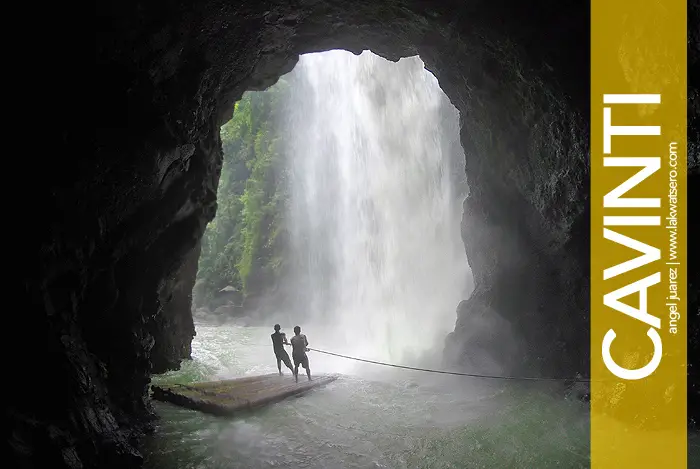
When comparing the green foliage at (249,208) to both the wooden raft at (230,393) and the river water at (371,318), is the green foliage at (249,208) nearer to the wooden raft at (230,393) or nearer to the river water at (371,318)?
the river water at (371,318)

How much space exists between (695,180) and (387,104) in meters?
18.6

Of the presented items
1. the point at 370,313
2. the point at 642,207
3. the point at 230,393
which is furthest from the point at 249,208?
the point at 642,207

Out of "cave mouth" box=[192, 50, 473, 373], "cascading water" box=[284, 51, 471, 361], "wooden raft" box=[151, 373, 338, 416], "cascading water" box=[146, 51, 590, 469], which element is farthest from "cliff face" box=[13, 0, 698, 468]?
"cascading water" box=[284, 51, 471, 361]

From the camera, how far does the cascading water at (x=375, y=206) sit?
794 inches

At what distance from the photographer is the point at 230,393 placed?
28.6 ft

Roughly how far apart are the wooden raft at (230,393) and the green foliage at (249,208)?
19603mm

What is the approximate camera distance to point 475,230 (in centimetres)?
1276

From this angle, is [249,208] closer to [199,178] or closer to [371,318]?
[371,318]

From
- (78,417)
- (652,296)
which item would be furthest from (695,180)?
(78,417)

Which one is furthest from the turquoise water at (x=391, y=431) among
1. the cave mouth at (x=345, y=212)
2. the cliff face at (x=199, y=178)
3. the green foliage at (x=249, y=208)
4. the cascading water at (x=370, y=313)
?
the green foliage at (x=249, y=208)

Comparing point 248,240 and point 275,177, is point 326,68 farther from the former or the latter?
point 248,240

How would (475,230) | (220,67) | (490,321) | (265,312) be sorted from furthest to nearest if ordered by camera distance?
(265,312) < (475,230) < (490,321) < (220,67)

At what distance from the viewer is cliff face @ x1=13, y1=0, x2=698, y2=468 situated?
5203 mm

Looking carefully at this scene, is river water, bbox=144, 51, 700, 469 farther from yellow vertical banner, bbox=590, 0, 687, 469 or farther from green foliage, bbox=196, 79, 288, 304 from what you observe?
green foliage, bbox=196, 79, 288, 304
